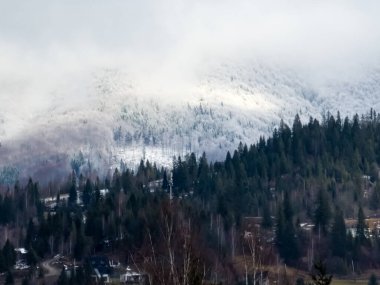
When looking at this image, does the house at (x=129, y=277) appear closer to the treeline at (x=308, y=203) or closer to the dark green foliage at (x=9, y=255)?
the treeline at (x=308, y=203)

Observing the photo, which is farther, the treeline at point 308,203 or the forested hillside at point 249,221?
the treeline at point 308,203

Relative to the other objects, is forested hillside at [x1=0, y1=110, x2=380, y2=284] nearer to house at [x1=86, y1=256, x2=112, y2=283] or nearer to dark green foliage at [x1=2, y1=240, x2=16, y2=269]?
dark green foliage at [x1=2, y1=240, x2=16, y2=269]

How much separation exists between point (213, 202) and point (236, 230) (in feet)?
84.7

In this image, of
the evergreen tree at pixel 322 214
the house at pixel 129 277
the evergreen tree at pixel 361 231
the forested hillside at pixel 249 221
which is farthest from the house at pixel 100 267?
the evergreen tree at pixel 361 231

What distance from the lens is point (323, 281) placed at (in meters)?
48.5

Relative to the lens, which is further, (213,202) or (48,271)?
(213,202)

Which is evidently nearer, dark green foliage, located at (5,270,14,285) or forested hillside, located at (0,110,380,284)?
dark green foliage, located at (5,270,14,285)

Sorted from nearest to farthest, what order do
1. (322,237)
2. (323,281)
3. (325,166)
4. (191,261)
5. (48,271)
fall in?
(323,281), (191,261), (48,271), (322,237), (325,166)

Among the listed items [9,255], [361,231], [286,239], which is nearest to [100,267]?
[9,255]

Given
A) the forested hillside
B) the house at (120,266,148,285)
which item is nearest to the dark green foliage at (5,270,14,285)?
the forested hillside

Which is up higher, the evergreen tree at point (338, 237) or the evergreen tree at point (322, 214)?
the evergreen tree at point (322, 214)

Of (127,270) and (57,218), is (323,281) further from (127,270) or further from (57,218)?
(57,218)

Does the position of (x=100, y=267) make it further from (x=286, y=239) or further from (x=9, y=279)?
(x=286, y=239)

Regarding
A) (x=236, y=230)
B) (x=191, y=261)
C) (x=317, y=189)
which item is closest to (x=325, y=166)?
(x=317, y=189)
